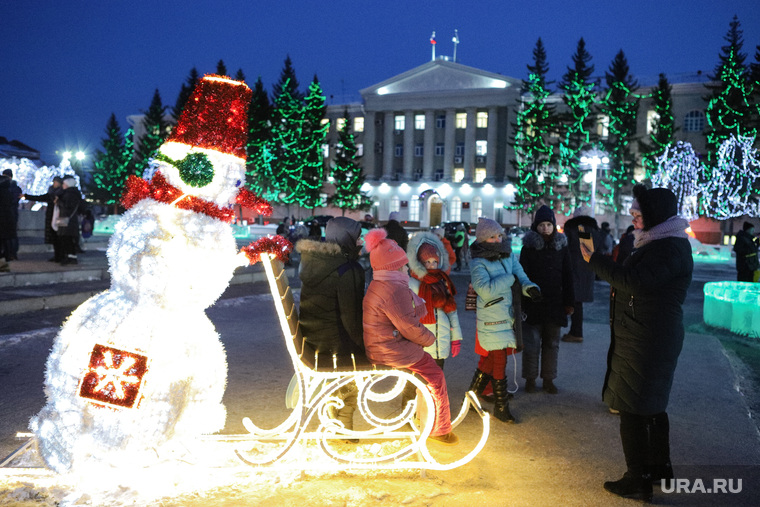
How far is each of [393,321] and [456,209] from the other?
59139 millimetres

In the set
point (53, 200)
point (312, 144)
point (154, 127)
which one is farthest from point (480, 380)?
point (154, 127)

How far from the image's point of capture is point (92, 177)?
231 feet

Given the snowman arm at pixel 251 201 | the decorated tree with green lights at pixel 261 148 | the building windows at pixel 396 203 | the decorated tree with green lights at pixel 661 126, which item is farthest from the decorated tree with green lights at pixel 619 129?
the snowman arm at pixel 251 201

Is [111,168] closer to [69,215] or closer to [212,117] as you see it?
[69,215]

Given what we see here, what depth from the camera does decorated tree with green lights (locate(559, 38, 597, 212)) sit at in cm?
4978

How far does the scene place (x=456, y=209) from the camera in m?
62.4

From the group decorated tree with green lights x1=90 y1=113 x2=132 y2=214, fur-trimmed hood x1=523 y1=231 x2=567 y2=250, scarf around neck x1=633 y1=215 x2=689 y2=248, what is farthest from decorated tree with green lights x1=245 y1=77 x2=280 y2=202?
scarf around neck x1=633 y1=215 x2=689 y2=248

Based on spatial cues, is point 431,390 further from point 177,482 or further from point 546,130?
point 546,130

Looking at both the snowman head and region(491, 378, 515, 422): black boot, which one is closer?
the snowman head

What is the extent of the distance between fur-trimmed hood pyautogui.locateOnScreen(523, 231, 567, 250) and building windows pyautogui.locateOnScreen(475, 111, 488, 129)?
58.6m

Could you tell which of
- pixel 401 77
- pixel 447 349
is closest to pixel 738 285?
pixel 447 349

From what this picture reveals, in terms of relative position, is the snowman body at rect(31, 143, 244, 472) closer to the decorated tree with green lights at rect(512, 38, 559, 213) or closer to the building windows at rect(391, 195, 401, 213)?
the decorated tree with green lights at rect(512, 38, 559, 213)

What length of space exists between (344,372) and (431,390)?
2.40 ft

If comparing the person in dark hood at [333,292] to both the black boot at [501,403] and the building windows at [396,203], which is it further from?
the building windows at [396,203]
